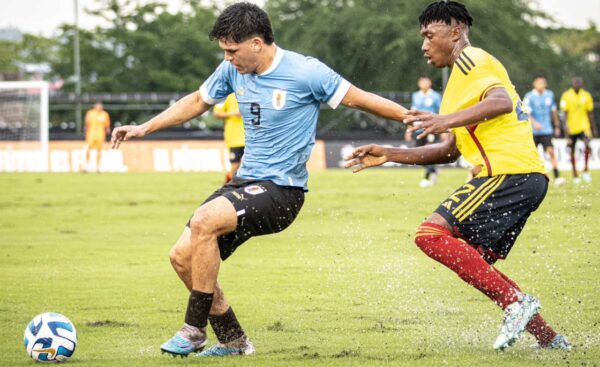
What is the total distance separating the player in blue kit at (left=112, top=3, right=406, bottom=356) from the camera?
6.59 m

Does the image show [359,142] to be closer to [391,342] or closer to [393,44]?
[393,44]

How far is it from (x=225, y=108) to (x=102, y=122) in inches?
571

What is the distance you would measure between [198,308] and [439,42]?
7.15 ft

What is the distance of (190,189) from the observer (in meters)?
23.8

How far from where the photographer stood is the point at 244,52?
6.72 meters

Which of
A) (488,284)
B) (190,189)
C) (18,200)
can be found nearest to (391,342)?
(488,284)

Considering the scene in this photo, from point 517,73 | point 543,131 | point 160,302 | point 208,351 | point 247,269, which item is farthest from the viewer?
point 517,73

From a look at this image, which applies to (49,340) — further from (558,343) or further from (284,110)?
(558,343)

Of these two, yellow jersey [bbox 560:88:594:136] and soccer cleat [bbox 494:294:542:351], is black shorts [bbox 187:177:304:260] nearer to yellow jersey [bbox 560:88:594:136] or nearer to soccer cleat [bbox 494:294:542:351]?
soccer cleat [bbox 494:294:542:351]

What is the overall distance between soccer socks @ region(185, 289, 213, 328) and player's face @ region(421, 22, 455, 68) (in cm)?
199

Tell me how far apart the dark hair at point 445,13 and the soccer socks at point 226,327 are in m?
2.18

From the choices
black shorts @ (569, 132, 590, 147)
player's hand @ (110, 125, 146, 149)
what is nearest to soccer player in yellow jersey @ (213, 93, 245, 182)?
black shorts @ (569, 132, 590, 147)

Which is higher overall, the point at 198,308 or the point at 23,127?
the point at 198,308

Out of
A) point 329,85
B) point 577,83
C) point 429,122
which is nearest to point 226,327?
point 329,85
